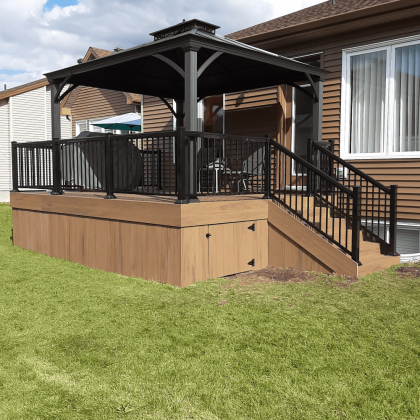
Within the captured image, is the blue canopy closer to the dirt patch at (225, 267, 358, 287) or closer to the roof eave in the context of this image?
the roof eave

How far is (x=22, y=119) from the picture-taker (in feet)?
64.4

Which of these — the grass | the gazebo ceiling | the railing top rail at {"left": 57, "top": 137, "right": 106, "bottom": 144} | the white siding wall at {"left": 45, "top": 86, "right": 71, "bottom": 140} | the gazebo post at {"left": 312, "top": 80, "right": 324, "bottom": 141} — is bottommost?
the grass

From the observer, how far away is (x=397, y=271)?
235 inches

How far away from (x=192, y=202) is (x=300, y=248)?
163 cm

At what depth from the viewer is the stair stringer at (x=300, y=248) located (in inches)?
223

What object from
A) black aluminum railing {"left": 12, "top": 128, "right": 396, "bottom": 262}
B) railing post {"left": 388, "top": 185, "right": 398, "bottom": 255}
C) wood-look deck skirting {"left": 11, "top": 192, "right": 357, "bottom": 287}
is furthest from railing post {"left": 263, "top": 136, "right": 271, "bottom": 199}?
railing post {"left": 388, "top": 185, "right": 398, "bottom": 255}

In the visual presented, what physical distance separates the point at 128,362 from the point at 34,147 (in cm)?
574

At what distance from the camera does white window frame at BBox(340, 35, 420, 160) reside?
7.27 m

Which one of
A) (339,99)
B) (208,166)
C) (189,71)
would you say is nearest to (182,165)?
(208,166)

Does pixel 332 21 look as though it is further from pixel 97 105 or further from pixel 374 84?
pixel 97 105

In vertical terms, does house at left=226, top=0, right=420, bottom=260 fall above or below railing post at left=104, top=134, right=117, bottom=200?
above

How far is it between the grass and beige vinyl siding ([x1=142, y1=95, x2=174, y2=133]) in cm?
711

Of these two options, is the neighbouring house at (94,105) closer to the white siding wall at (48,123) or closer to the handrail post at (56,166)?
the white siding wall at (48,123)

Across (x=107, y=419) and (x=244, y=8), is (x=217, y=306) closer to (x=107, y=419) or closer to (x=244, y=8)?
(x=107, y=419)
